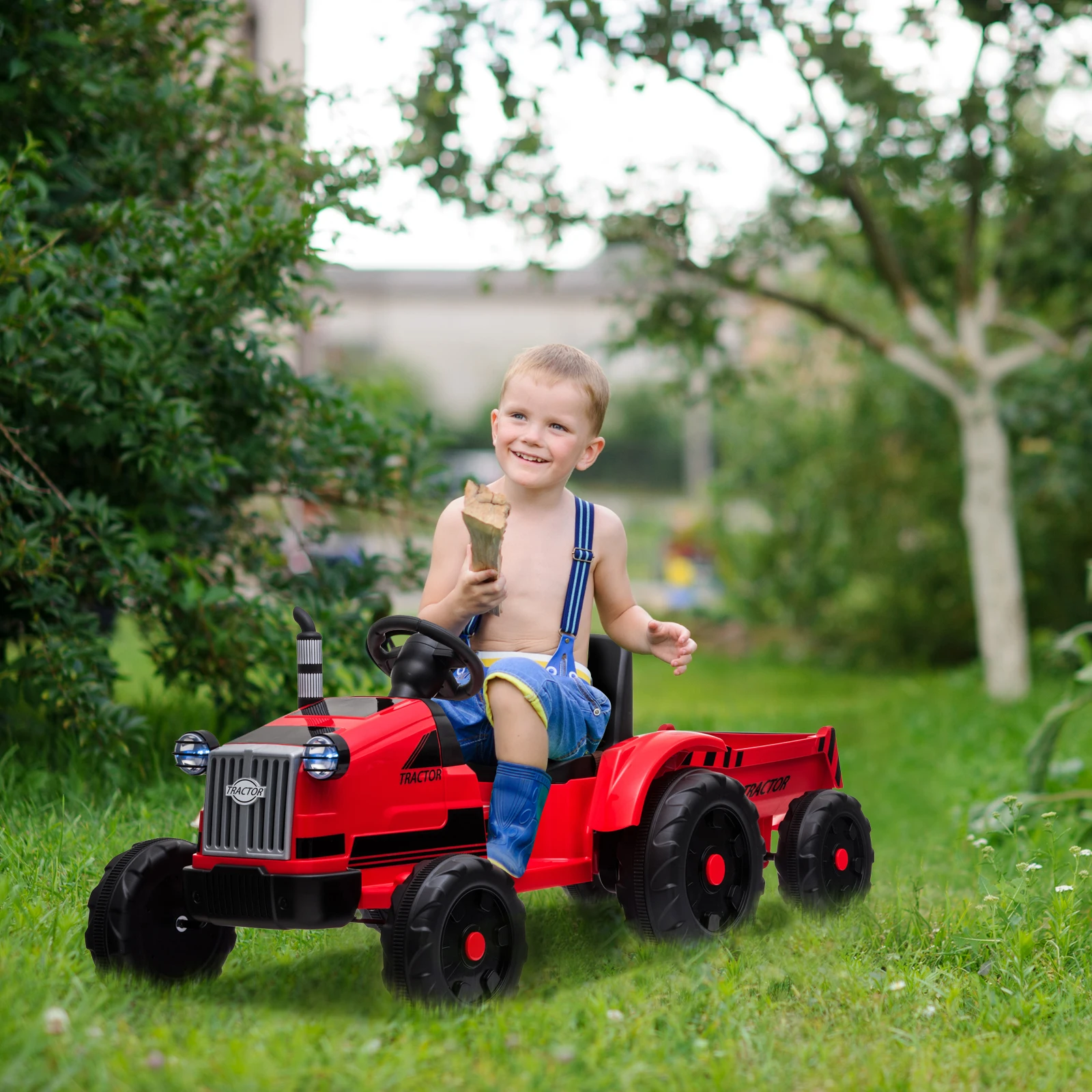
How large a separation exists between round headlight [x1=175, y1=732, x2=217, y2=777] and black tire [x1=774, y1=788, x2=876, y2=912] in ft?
5.81

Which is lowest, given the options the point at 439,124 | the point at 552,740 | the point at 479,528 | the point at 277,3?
the point at 552,740

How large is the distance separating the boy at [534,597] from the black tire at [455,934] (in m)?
0.16

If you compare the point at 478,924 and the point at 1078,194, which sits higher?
the point at 1078,194

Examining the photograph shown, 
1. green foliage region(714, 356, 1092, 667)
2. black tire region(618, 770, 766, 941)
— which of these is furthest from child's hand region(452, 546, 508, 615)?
green foliage region(714, 356, 1092, 667)

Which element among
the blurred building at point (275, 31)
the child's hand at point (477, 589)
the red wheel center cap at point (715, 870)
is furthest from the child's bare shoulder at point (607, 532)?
the blurred building at point (275, 31)

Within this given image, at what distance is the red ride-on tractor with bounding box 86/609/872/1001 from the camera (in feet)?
9.19

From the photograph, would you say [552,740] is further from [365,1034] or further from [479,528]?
[365,1034]

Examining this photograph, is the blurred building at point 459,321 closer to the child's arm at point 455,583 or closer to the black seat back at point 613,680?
the black seat back at point 613,680

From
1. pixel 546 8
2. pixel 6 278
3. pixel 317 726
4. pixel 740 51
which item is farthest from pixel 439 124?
pixel 317 726

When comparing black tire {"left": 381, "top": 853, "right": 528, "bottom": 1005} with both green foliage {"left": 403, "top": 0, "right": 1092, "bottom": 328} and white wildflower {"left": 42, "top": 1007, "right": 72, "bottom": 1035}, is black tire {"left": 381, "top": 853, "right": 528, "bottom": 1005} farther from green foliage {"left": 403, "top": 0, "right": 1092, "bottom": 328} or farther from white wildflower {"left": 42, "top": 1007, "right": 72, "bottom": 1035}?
green foliage {"left": 403, "top": 0, "right": 1092, "bottom": 328}

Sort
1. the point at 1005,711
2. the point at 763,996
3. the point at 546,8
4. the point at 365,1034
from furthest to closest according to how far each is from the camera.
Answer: the point at 1005,711 → the point at 546,8 → the point at 763,996 → the point at 365,1034

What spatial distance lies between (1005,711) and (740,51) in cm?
495

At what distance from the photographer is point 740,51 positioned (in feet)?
24.7

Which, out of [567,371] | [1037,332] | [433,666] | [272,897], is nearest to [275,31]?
[1037,332]
